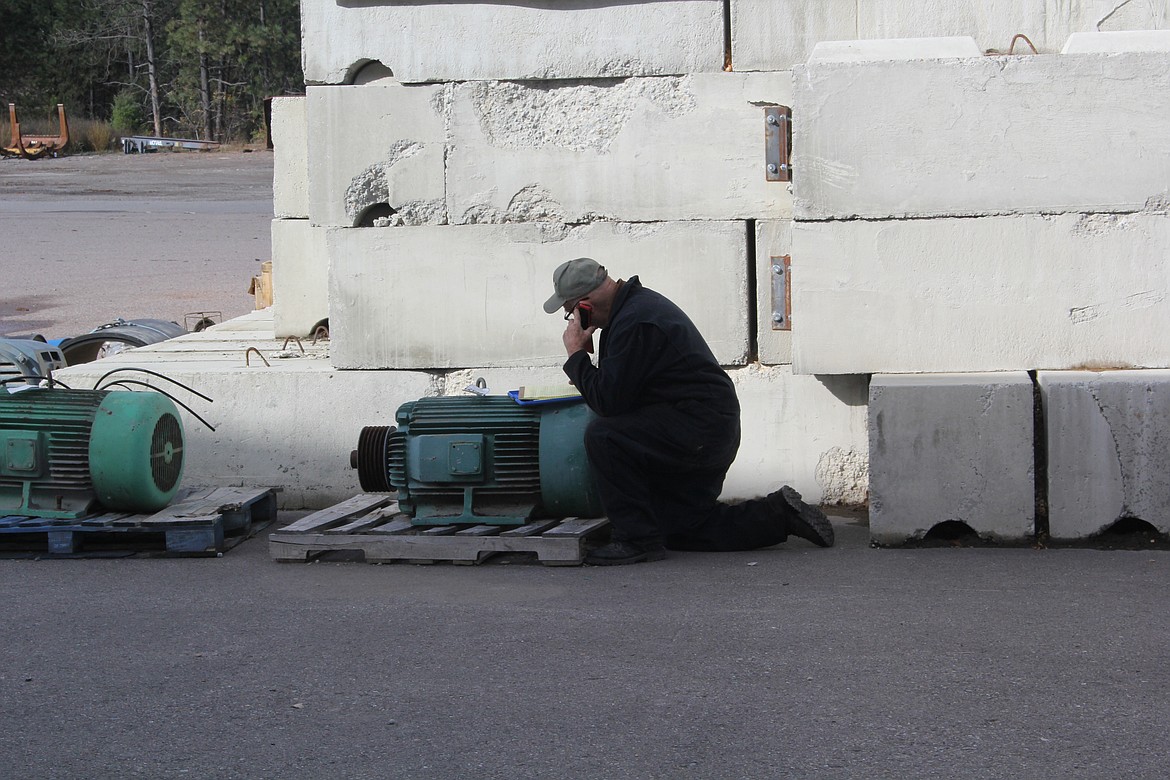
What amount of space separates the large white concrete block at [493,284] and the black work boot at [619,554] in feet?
4.85

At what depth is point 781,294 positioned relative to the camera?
6.90 m

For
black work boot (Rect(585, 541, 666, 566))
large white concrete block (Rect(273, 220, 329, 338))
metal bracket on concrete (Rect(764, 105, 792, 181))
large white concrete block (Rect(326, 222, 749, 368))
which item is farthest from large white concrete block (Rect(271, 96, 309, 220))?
black work boot (Rect(585, 541, 666, 566))

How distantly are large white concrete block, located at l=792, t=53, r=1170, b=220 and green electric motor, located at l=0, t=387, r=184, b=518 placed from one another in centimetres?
337

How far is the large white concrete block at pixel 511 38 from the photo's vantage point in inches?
273

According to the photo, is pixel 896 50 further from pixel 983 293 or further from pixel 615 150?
pixel 615 150

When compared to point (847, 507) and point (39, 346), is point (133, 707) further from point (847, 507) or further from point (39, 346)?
point (39, 346)

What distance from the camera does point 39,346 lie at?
8.25 m

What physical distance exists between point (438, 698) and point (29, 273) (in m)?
16.1

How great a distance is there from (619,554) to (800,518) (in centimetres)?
85

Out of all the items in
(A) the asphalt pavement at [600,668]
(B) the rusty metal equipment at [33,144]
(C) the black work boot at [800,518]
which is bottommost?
(A) the asphalt pavement at [600,668]

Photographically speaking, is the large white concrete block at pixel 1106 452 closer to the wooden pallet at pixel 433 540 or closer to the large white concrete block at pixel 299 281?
the wooden pallet at pixel 433 540

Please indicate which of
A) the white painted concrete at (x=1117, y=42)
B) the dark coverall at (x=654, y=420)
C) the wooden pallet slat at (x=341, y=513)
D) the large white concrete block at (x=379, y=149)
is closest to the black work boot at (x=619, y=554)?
the dark coverall at (x=654, y=420)

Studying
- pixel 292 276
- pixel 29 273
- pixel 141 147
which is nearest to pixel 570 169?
pixel 292 276

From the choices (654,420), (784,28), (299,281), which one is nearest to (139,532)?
(654,420)
